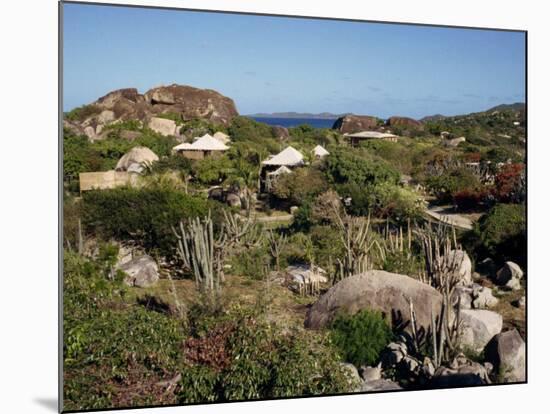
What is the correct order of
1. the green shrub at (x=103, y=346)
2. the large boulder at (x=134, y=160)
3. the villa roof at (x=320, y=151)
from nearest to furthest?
1. the green shrub at (x=103, y=346)
2. the large boulder at (x=134, y=160)
3. the villa roof at (x=320, y=151)

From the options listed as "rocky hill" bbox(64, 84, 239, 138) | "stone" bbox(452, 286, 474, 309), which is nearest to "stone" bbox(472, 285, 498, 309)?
"stone" bbox(452, 286, 474, 309)

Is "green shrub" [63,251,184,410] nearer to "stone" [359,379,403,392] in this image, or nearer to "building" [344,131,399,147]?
"stone" [359,379,403,392]

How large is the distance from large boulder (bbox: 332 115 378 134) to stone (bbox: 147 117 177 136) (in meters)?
1.49

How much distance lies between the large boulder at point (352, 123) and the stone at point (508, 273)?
6.14 feet

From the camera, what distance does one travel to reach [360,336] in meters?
8.09

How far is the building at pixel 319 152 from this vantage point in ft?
27.6

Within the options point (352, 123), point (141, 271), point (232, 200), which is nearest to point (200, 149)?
point (232, 200)

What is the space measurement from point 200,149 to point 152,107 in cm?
62

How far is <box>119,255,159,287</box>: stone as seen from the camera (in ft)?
26.1

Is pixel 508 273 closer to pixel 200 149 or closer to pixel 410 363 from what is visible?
pixel 410 363

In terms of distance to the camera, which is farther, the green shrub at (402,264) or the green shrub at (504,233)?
the green shrub at (504,233)

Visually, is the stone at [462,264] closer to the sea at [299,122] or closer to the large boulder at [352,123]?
the large boulder at [352,123]

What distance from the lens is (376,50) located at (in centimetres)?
841

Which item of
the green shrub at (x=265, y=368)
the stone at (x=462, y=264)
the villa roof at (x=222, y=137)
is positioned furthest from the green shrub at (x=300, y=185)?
the stone at (x=462, y=264)
